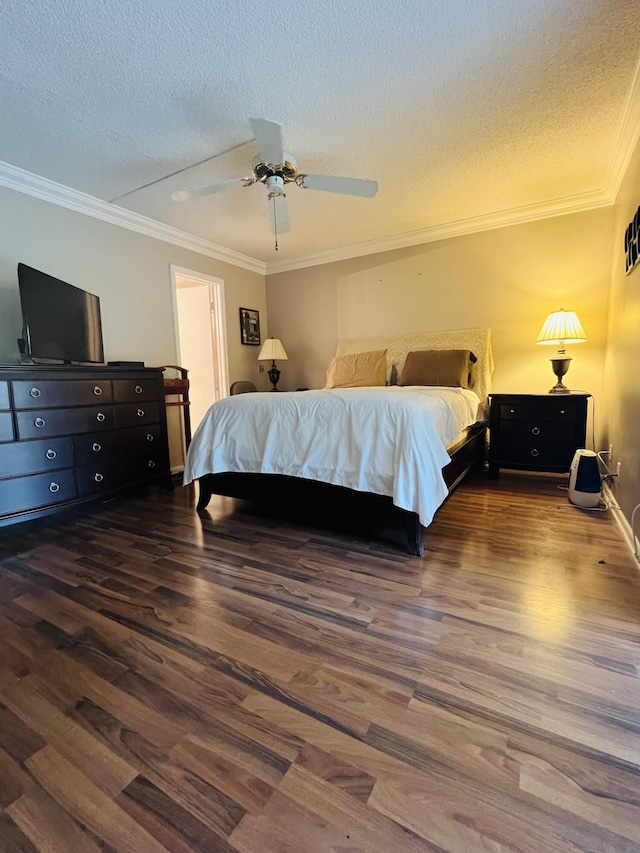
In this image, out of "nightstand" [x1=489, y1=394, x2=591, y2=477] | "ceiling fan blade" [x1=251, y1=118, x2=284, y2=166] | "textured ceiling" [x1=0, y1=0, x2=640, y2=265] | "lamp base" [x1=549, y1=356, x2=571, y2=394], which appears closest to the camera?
"textured ceiling" [x1=0, y1=0, x2=640, y2=265]

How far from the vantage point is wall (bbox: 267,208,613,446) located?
3.18 meters

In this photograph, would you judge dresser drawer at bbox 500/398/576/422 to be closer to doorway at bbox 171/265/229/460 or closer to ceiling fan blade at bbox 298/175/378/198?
ceiling fan blade at bbox 298/175/378/198

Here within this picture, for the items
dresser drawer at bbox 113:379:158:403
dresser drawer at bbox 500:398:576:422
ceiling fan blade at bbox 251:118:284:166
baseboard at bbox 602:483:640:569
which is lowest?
baseboard at bbox 602:483:640:569

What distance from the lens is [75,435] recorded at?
252cm

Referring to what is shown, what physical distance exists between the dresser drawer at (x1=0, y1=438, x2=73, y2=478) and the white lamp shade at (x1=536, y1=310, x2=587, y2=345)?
11.9 feet

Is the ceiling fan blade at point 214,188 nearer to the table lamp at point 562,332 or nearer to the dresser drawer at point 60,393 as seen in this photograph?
the dresser drawer at point 60,393

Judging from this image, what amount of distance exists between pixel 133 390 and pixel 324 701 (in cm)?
260

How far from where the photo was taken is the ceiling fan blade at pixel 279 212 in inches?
97.6

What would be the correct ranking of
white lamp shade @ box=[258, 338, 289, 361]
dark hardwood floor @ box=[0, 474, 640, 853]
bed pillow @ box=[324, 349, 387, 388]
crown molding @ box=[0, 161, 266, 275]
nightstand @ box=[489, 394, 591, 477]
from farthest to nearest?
1. white lamp shade @ box=[258, 338, 289, 361]
2. bed pillow @ box=[324, 349, 387, 388]
3. nightstand @ box=[489, 394, 591, 477]
4. crown molding @ box=[0, 161, 266, 275]
5. dark hardwood floor @ box=[0, 474, 640, 853]

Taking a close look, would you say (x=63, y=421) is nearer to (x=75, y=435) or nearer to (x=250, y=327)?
(x=75, y=435)

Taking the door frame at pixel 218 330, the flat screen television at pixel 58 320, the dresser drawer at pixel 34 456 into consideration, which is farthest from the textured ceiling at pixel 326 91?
the dresser drawer at pixel 34 456

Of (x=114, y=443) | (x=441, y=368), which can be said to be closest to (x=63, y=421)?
(x=114, y=443)

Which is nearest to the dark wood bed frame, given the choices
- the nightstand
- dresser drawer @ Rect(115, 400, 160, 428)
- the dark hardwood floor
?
the dark hardwood floor

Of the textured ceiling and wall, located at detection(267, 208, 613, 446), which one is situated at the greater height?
the textured ceiling
